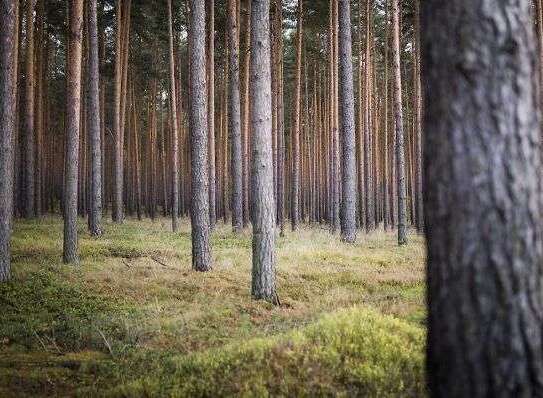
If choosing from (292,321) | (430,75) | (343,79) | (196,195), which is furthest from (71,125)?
(430,75)

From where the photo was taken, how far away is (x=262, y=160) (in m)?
8.20

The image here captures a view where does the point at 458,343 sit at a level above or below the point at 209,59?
below

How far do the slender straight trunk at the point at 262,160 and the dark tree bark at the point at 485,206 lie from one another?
19.2ft

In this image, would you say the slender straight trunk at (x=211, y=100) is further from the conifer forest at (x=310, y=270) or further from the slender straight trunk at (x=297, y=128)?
the slender straight trunk at (x=297, y=128)

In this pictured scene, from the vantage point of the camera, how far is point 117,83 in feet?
65.3

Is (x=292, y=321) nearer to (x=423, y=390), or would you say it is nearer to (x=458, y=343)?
(x=423, y=390)

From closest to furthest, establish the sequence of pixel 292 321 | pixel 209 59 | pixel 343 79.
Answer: pixel 292 321 < pixel 343 79 < pixel 209 59

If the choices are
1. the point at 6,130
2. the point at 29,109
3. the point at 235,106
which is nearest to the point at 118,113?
the point at 29,109

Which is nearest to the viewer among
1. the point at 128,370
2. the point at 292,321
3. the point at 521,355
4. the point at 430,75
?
the point at 521,355

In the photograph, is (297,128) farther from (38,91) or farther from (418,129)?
(38,91)

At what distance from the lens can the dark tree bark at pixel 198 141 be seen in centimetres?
1045

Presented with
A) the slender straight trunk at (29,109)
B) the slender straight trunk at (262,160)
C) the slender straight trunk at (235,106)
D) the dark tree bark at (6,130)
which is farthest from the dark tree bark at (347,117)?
the slender straight trunk at (29,109)

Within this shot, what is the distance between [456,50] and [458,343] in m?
1.45

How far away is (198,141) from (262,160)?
2.82 m
